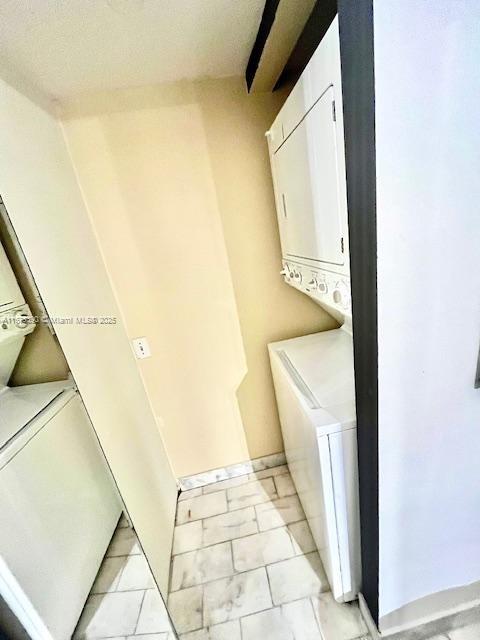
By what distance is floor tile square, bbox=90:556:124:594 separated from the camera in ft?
4.12

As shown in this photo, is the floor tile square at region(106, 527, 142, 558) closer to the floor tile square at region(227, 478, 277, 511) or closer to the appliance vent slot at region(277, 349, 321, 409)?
the floor tile square at region(227, 478, 277, 511)

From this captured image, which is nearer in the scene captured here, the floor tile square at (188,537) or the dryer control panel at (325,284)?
the dryer control panel at (325,284)

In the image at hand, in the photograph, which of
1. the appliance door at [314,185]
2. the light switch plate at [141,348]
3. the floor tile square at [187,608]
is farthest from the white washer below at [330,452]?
the light switch plate at [141,348]

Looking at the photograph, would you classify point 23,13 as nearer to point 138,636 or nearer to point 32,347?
point 32,347

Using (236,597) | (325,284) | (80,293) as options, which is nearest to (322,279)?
(325,284)

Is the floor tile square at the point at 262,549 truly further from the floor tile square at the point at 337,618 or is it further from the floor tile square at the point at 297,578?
the floor tile square at the point at 337,618

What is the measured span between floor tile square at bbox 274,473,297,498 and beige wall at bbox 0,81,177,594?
2.58 feet

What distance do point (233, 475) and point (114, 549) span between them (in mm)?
1099

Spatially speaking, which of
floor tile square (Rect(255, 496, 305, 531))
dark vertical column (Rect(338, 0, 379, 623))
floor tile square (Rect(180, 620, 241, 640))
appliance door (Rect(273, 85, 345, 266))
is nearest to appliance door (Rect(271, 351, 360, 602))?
dark vertical column (Rect(338, 0, 379, 623))

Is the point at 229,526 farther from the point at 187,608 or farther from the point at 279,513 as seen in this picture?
the point at 187,608

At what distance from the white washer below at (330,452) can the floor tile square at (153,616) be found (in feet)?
2.65

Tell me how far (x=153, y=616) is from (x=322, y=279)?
1.75m

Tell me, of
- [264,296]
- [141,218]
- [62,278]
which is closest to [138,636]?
[62,278]

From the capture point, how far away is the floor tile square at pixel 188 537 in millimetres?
1767
